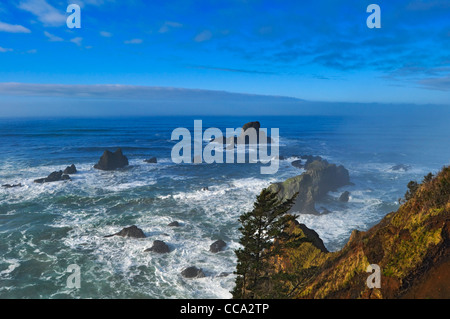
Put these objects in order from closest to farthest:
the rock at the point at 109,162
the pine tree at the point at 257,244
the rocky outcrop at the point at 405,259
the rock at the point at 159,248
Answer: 1. the rocky outcrop at the point at 405,259
2. the pine tree at the point at 257,244
3. the rock at the point at 159,248
4. the rock at the point at 109,162

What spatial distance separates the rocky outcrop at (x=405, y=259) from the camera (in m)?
10.8

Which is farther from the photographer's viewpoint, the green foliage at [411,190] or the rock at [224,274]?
the rock at [224,274]

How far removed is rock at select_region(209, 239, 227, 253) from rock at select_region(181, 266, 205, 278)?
3.86 metres

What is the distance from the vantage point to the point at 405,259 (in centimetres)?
1138

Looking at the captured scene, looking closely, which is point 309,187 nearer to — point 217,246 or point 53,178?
point 217,246

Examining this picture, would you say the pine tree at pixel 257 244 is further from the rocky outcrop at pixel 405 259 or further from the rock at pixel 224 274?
the rock at pixel 224 274

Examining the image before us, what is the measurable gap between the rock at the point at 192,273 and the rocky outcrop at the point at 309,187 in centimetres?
1568

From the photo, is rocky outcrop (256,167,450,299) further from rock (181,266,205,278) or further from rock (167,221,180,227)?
rock (167,221,180,227)

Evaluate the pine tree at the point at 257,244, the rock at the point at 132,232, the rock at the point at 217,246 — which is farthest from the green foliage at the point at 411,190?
the rock at the point at 132,232

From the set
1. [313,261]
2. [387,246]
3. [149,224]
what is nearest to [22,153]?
[149,224]

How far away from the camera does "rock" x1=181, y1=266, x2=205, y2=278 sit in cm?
2373

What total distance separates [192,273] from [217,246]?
484cm

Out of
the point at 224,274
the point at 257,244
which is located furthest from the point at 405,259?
the point at 224,274

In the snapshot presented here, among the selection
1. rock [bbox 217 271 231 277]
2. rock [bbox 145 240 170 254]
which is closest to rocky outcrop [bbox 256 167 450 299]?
rock [bbox 217 271 231 277]
